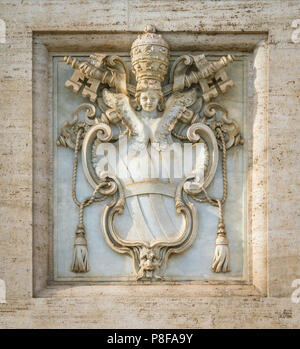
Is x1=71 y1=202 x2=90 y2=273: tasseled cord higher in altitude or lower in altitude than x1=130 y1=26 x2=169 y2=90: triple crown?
lower

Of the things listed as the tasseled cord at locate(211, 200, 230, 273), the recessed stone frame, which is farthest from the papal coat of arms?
the recessed stone frame

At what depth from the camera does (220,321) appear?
7.64 metres

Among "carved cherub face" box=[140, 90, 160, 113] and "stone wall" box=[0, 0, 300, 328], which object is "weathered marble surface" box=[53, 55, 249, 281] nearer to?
"stone wall" box=[0, 0, 300, 328]

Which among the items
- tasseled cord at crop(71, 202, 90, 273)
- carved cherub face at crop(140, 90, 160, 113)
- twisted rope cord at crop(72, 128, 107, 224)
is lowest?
tasseled cord at crop(71, 202, 90, 273)

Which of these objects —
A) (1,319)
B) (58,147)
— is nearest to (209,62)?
(58,147)

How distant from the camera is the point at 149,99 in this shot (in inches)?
309

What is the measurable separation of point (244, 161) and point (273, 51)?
0.98 meters

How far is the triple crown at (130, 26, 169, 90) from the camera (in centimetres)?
772

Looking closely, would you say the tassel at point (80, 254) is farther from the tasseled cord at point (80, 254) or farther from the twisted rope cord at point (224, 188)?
the twisted rope cord at point (224, 188)

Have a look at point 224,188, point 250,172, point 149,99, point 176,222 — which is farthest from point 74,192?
point 250,172

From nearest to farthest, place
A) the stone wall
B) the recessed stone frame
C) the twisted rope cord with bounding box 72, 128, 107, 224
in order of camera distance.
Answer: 1. the stone wall
2. the recessed stone frame
3. the twisted rope cord with bounding box 72, 128, 107, 224

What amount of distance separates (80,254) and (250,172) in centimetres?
163

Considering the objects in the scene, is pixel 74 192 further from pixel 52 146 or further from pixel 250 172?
pixel 250 172
